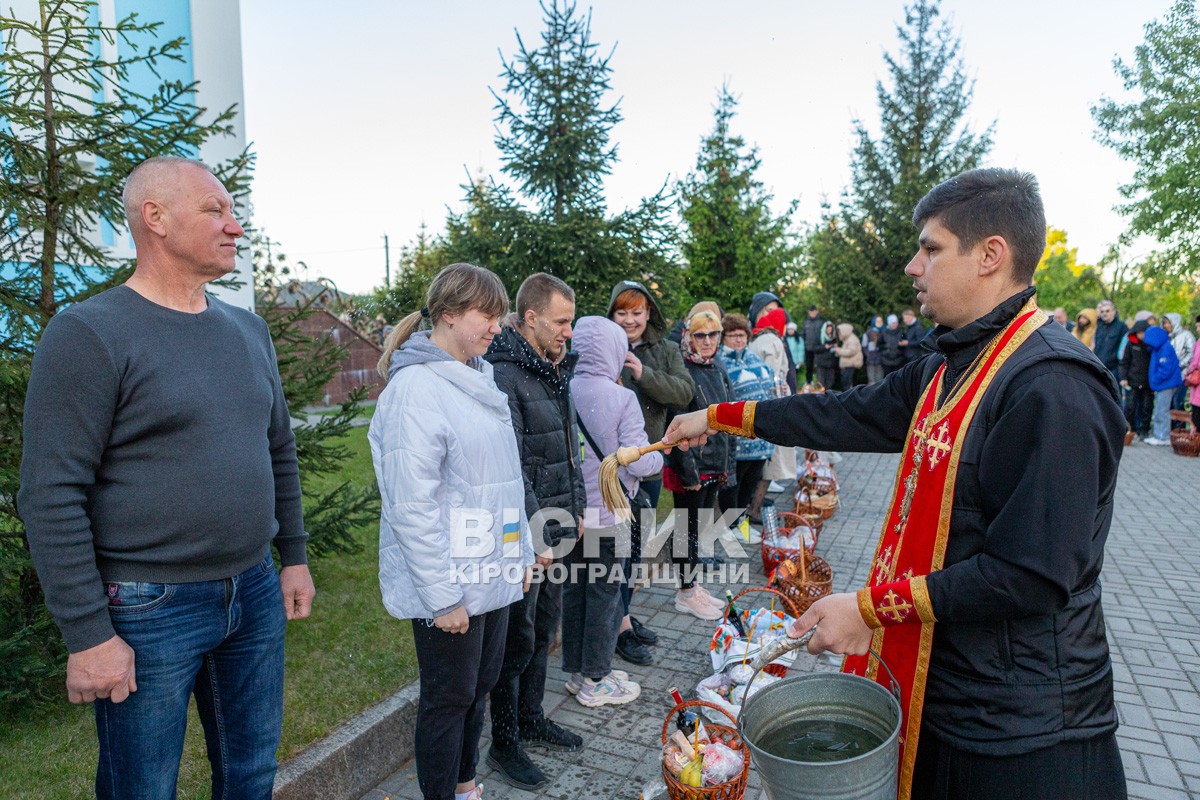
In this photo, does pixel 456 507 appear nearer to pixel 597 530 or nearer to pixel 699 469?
pixel 597 530

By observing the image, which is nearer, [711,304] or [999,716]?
[999,716]

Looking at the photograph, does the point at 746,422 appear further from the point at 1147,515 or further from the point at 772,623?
the point at 1147,515

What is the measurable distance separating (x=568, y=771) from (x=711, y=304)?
11.4ft

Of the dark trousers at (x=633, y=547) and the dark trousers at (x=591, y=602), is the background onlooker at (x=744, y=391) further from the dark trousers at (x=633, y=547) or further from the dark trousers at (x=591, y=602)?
the dark trousers at (x=591, y=602)

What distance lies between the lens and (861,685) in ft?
6.54

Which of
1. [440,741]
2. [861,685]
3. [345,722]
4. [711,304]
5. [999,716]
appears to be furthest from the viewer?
[711,304]

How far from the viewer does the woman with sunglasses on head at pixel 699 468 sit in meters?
5.19

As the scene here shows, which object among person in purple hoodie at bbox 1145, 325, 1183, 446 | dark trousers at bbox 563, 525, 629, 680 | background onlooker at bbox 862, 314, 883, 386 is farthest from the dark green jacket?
background onlooker at bbox 862, 314, 883, 386

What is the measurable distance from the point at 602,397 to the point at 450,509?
5.04ft

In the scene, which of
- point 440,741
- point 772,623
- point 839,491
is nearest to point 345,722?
point 440,741

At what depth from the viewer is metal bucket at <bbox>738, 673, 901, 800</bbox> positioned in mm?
1672

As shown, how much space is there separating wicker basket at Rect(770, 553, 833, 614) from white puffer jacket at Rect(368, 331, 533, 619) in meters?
2.62

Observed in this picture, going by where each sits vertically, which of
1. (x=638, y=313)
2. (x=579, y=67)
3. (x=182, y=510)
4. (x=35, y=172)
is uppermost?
(x=579, y=67)

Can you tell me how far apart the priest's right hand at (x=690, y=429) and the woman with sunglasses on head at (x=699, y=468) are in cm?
212
